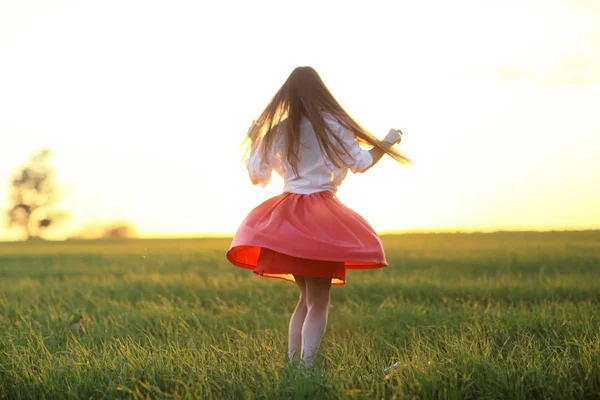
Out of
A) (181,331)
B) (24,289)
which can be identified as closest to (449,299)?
(181,331)

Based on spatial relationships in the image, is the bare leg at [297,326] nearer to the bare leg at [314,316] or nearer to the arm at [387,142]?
the bare leg at [314,316]

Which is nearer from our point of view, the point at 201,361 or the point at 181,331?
the point at 201,361

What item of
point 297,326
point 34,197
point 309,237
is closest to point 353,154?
point 309,237

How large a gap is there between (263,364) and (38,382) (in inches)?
55.1

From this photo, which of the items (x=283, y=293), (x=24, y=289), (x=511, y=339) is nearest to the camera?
(x=511, y=339)

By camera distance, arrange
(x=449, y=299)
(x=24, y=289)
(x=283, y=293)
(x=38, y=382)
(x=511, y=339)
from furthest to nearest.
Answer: (x=24, y=289) < (x=283, y=293) < (x=449, y=299) < (x=511, y=339) < (x=38, y=382)

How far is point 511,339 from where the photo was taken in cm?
589

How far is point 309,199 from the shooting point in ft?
15.9

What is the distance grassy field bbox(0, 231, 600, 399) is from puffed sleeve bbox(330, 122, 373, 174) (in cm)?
133

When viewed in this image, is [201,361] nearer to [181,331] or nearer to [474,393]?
[474,393]

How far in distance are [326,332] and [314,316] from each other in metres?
1.94

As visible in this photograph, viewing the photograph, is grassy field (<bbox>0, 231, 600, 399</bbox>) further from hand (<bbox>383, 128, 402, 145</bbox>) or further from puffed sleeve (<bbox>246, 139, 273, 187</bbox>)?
hand (<bbox>383, 128, 402, 145</bbox>)

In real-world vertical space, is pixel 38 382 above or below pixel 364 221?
below

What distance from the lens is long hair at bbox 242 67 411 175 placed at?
4.84m
